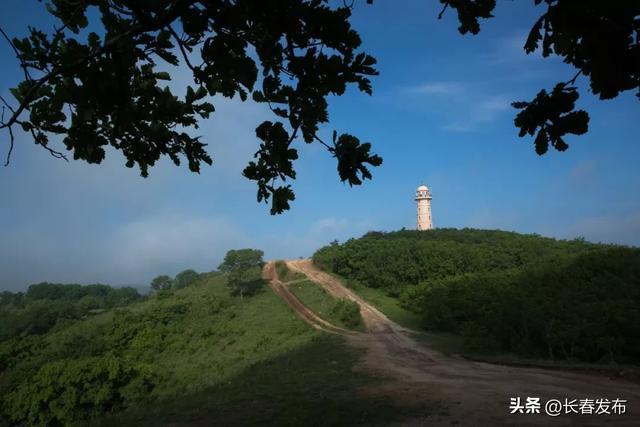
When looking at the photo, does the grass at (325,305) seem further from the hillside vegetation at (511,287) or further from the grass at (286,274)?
the hillside vegetation at (511,287)

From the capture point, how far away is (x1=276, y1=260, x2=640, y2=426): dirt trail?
776 cm

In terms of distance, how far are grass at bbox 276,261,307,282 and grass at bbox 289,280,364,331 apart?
225 cm

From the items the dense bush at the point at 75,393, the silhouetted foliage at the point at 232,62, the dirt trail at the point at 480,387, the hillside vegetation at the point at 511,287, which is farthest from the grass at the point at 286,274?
the silhouetted foliage at the point at 232,62

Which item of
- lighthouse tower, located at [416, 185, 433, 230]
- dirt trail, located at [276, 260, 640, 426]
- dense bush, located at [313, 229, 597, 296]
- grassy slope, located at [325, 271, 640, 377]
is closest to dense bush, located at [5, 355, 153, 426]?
dirt trail, located at [276, 260, 640, 426]

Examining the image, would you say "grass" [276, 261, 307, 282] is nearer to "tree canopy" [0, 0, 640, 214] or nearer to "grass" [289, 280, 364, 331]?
"grass" [289, 280, 364, 331]

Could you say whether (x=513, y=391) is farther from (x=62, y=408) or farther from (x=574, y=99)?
(x=62, y=408)

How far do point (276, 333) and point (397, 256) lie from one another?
57.2ft

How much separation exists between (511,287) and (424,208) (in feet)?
108

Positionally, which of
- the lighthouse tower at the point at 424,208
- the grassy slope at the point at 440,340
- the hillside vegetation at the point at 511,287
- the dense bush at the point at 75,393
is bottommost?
the dense bush at the point at 75,393

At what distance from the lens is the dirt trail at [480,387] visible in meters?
7.76

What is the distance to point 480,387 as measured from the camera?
1051 centimetres

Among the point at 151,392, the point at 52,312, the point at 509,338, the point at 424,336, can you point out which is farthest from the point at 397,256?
the point at 52,312

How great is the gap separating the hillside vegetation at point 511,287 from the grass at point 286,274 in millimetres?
3482

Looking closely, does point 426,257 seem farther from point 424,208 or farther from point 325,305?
Answer: point 424,208
